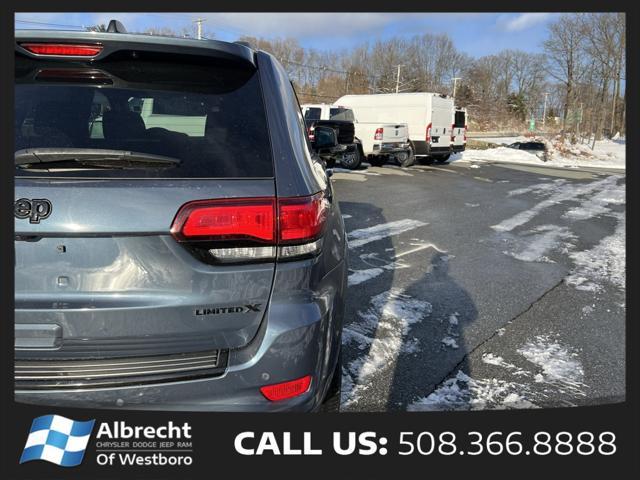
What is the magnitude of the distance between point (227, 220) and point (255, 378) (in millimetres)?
567

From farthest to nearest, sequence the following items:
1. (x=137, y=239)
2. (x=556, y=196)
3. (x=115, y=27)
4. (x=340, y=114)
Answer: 1. (x=340, y=114)
2. (x=556, y=196)
3. (x=115, y=27)
4. (x=137, y=239)

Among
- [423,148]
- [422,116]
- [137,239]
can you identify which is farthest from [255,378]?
[422,116]

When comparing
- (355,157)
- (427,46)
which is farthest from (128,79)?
(427,46)

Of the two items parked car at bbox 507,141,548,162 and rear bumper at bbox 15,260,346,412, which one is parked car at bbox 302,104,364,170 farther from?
parked car at bbox 507,141,548,162

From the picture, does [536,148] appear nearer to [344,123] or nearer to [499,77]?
[344,123]

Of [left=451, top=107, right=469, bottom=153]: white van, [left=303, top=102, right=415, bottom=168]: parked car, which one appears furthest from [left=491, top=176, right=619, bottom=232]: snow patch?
[left=451, top=107, right=469, bottom=153]: white van

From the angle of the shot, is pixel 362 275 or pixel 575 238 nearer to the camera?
pixel 362 275

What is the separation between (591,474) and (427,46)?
70.1 metres

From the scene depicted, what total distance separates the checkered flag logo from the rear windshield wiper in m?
0.88

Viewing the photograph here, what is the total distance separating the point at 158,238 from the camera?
5.19ft

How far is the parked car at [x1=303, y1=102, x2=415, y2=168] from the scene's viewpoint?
15.6m

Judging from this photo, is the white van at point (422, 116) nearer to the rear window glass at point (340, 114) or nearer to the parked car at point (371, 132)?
the parked car at point (371, 132)

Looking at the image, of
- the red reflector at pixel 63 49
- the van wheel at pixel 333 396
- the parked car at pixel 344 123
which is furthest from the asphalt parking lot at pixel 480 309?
the parked car at pixel 344 123

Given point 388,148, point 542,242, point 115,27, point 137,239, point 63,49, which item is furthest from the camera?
point 388,148
